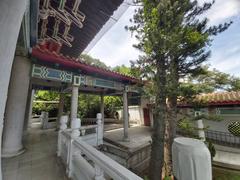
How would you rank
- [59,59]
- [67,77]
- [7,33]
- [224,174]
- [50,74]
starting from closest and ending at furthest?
[7,33] < [59,59] < [50,74] < [67,77] < [224,174]

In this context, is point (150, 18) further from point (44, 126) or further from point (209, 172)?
point (44, 126)

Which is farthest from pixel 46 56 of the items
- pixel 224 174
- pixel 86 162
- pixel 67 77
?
pixel 224 174

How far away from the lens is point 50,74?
14.6 ft

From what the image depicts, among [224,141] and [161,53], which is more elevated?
[161,53]

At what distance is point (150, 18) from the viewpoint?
4656 mm

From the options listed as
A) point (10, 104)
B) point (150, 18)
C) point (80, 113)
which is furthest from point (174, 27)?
point (80, 113)

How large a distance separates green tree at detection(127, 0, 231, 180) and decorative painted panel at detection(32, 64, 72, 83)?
8.39 feet

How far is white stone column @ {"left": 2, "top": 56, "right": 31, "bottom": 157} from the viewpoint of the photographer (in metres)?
3.83

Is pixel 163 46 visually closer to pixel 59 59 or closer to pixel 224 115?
pixel 59 59

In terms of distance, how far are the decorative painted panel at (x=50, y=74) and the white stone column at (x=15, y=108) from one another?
23 cm

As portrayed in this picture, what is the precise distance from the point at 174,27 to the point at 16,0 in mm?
4299

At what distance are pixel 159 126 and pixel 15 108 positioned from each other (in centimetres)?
428

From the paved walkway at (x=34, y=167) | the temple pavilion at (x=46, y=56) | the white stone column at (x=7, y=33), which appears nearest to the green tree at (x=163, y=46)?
the temple pavilion at (x=46, y=56)

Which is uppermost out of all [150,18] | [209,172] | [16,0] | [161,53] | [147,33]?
[150,18]
